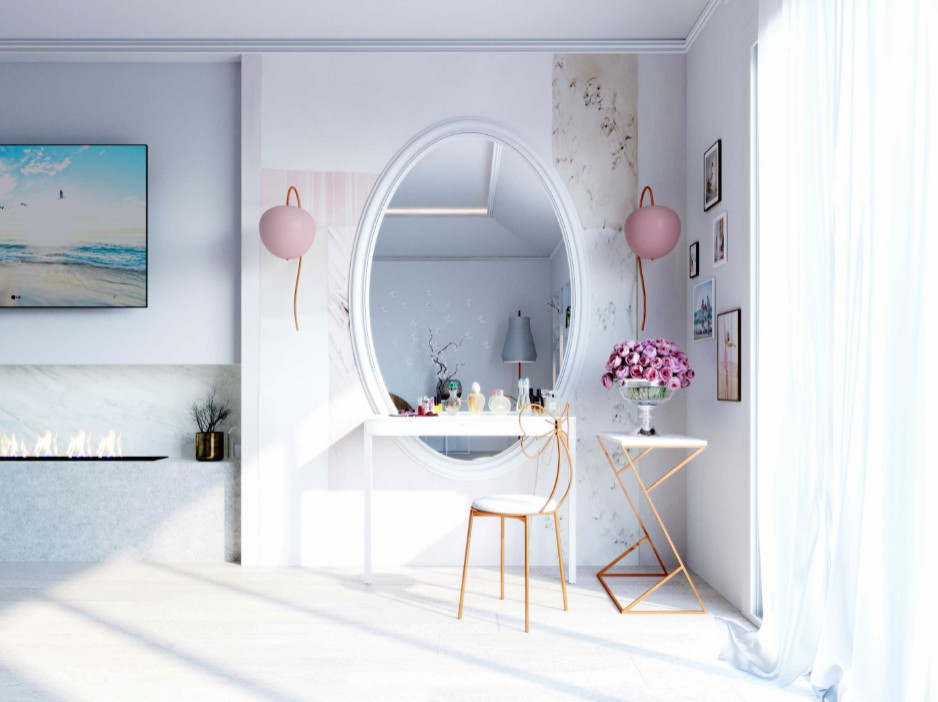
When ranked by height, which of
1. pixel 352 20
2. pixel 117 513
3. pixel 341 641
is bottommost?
pixel 341 641

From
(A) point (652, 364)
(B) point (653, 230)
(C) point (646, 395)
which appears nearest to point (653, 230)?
(B) point (653, 230)

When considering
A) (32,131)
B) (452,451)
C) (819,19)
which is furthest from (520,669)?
(32,131)

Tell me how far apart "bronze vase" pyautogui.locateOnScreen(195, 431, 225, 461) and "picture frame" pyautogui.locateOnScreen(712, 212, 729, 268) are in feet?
9.08

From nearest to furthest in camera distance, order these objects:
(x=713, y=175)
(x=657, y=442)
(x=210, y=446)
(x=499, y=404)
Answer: (x=657, y=442) < (x=713, y=175) < (x=499, y=404) < (x=210, y=446)

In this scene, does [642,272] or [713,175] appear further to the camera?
[642,272]

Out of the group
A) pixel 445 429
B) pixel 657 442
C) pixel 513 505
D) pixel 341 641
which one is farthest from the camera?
pixel 445 429

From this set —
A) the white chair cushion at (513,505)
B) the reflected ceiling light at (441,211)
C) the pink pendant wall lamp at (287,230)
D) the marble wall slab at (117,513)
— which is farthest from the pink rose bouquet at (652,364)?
the marble wall slab at (117,513)

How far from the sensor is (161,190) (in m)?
3.76

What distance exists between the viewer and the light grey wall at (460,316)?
3.62 meters

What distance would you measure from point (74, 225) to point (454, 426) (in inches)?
92.5

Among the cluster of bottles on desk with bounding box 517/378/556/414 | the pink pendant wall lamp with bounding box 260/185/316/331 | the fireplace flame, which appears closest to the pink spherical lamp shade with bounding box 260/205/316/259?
the pink pendant wall lamp with bounding box 260/185/316/331

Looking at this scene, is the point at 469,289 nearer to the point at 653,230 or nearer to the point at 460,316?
the point at 460,316

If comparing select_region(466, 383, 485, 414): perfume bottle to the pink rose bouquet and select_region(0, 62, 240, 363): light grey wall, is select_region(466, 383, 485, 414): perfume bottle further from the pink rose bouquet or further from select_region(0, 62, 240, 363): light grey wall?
select_region(0, 62, 240, 363): light grey wall

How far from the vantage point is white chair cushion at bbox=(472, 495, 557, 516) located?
8.73 feet
